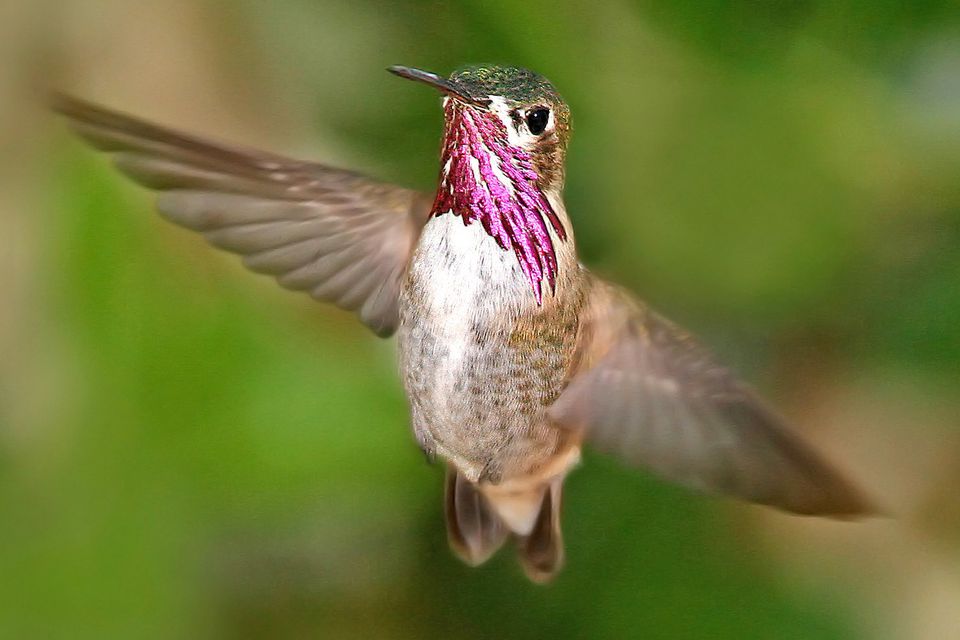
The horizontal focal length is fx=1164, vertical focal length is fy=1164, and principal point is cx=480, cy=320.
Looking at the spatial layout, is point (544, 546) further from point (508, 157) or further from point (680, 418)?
point (508, 157)

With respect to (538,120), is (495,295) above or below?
below

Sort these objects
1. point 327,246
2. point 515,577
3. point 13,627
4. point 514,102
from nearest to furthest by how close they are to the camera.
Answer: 1. point 514,102
2. point 327,246
3. point 13,627
4. point 515,577

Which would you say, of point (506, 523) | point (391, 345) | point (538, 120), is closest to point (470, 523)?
point (506, 523)

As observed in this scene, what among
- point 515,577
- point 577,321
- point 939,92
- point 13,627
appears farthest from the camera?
point 515,577

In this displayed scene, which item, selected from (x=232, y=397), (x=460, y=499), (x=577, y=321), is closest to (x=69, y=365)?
(x=232, y=397)

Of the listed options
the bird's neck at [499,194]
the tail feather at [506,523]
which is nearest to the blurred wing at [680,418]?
the bird's neck at [499,194]

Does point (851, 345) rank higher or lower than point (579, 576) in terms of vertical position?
higher

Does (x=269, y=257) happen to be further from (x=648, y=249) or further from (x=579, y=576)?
(x=579, y=576)
